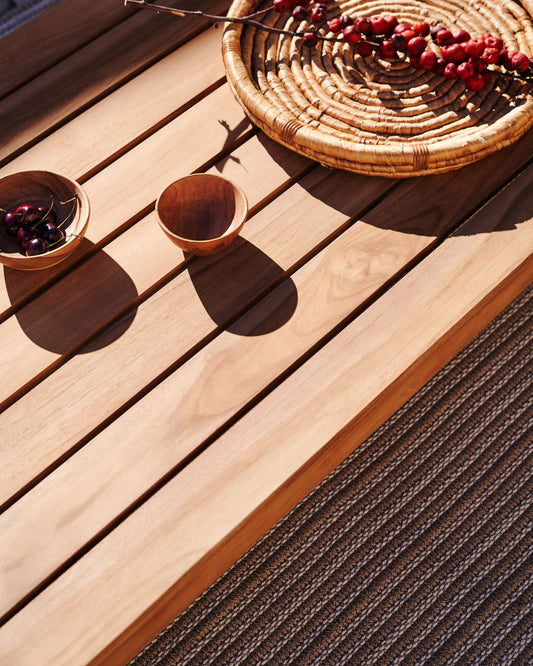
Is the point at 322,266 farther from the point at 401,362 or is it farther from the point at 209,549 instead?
the point at 209,549

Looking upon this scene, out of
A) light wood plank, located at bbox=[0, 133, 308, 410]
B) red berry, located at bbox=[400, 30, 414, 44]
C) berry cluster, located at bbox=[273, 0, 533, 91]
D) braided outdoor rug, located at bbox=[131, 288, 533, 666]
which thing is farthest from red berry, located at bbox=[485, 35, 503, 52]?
braided outdoor rug, located at bbox=[131, 288, 533, 666]

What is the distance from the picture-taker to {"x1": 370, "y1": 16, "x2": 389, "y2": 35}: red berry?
3.09ft

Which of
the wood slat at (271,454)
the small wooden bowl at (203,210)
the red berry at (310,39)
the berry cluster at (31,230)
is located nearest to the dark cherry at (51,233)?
the berry cluster at (31,230)

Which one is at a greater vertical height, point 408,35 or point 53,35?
point 53,35

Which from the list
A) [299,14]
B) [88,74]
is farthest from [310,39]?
[88,74]

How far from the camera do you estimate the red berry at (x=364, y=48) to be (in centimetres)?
95

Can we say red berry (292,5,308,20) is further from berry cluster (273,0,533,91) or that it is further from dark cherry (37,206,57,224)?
dark cherry (37,206,57,224)

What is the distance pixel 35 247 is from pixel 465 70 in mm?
630

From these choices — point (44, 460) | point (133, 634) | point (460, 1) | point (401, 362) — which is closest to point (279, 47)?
point (460, 1)

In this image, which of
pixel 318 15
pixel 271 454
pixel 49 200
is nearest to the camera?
pixel 271 454

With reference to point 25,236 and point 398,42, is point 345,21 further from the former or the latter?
point 25,236

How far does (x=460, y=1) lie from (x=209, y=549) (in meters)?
0.89

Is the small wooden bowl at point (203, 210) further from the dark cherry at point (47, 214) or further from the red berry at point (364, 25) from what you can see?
the red berry at point (364, 25)

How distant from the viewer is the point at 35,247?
0.81 m
